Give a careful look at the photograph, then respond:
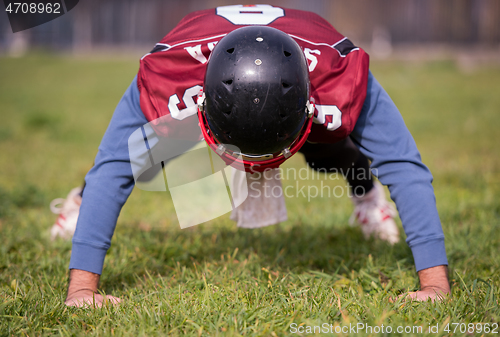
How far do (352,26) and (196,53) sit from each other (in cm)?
1375

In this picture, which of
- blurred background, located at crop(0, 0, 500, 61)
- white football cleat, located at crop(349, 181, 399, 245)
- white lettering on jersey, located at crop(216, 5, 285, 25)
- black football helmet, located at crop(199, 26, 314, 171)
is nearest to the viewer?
black football helmet, located at crop(199, 26, 314, 171)

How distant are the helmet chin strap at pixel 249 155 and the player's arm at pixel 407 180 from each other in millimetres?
301

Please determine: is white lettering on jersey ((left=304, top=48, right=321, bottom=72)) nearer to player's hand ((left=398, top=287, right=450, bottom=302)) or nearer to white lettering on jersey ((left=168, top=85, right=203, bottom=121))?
white lettering on jersey ((left=168, top=85, right=203, bottom=121))

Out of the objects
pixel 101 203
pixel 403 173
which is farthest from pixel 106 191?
pixel 403 173

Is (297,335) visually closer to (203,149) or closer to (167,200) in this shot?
(203,149)

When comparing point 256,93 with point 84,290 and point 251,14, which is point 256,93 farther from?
point 84,290

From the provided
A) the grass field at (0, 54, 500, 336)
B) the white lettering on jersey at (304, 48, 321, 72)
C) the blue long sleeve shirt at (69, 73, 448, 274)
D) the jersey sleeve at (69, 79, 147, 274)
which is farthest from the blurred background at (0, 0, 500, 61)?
the jersey sleeve at (69, 79, 147, 274)

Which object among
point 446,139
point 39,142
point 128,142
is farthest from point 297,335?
point 39,142

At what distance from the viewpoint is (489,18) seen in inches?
502

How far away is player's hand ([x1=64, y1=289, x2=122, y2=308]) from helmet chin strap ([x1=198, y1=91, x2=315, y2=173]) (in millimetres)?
704

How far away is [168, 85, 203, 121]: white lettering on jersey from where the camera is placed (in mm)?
1658

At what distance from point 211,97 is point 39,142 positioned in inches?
185

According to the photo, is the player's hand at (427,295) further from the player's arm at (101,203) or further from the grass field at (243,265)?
the player's arm at (101,203)

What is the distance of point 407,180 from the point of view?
1.73 m
